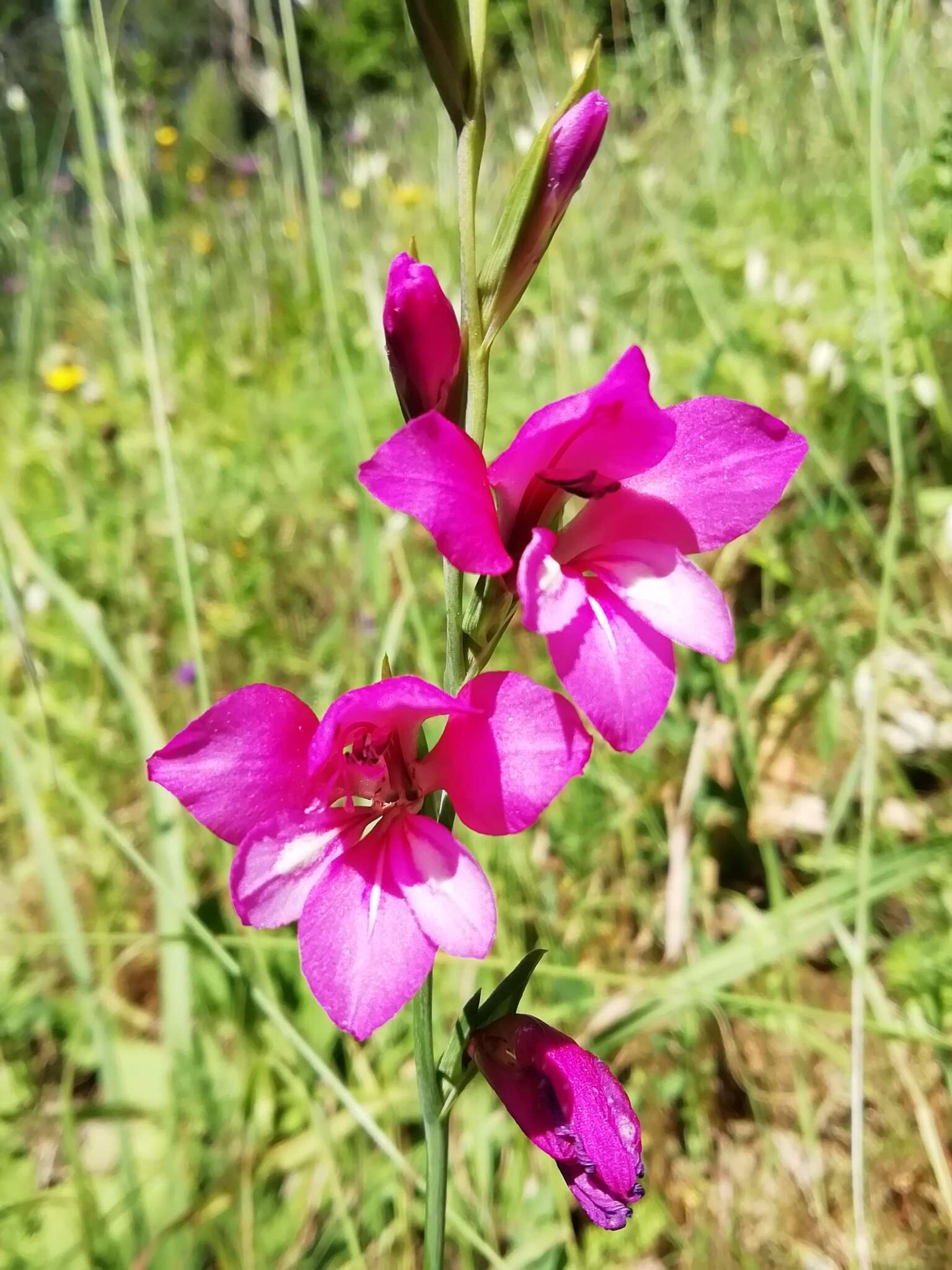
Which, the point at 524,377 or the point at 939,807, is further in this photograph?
the point at 524,377

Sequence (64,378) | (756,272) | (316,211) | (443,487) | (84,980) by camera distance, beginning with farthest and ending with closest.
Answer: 1. (64,378)
2. (756,272)
3. (316,211)
4. (84,980)
5. (443,487)

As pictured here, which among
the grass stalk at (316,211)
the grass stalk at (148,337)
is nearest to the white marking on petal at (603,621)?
the grass stalk at (148,337)

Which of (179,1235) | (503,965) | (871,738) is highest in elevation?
(871,738)

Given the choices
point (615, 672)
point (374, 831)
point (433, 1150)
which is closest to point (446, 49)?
point (615, 672)

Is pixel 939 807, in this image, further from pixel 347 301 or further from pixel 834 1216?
pixel 347 301

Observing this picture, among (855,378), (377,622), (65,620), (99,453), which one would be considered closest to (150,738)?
(377,622)

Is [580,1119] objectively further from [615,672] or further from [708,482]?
[708,482]

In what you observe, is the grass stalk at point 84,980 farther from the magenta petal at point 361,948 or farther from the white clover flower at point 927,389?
the white clover flower at point 927,389
